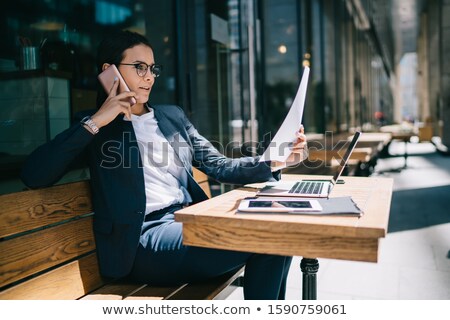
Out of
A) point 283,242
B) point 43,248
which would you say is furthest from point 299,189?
point 43,248

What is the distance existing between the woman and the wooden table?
9.7 inches

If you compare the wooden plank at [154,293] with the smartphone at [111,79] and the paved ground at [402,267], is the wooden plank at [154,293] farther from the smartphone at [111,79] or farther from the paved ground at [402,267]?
the paved ground at [402,267]

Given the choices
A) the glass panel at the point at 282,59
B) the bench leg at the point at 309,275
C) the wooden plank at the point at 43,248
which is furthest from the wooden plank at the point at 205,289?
the glass panel at the point at 282,59

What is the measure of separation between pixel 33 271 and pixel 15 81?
4.82ft

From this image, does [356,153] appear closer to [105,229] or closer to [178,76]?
[178,76]

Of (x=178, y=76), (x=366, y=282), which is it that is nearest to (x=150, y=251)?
(x=366, y=282)

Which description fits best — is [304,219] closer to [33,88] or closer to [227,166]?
[227,166]

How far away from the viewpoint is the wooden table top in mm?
1132

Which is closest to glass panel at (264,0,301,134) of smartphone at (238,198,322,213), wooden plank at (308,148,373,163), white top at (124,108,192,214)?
wooden plank at (308,148,373,163)

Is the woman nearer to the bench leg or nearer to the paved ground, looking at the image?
the bench leg

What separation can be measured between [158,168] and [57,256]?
53 cm

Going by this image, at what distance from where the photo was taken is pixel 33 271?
4.80 feet

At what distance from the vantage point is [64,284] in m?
1.56

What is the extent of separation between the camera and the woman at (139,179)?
1.56 m
